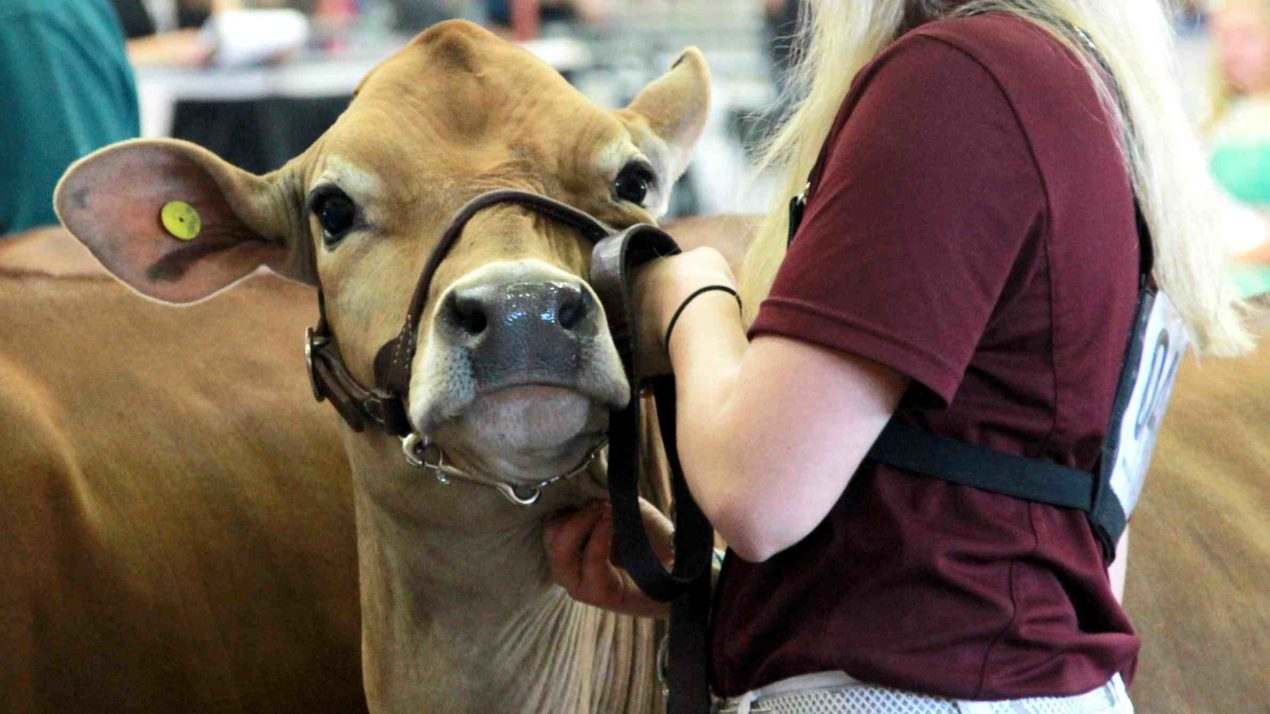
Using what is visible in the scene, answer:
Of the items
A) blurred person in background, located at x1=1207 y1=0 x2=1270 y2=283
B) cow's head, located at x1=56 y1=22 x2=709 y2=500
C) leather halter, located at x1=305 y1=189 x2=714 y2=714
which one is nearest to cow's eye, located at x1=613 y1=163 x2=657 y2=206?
cow's head, located at x1=56 y1=22 x2=709 y2=500

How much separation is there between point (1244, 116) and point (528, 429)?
3.71m

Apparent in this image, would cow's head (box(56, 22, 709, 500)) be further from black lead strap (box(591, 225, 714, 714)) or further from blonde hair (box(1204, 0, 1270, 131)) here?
blonde hair (box(1204, 0, 1270, 131))

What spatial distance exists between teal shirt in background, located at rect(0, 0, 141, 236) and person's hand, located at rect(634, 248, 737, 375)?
2002 mm

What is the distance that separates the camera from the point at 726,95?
5.70 metres

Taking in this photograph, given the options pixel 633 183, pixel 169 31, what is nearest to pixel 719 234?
pixel 633 183

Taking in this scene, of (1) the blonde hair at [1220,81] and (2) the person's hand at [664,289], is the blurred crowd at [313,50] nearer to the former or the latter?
(1) the blonde hair at [1220,81]

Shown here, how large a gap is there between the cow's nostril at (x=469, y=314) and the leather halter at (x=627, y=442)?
0.44ft

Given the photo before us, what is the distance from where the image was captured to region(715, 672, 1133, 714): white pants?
1174 mm

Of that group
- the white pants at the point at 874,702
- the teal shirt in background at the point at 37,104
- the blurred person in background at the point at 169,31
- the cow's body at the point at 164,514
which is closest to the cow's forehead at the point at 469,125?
the white pants at the point at 874,702

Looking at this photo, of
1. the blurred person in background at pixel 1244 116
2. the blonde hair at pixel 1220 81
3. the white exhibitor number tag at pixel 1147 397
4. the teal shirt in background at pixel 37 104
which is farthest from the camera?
the blonde hair at pixel 1220 81

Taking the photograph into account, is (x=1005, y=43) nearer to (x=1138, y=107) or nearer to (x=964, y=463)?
(x=1138, y=107)

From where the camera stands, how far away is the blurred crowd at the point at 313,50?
2967mm

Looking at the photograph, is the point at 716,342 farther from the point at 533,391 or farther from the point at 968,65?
the point at 968,65

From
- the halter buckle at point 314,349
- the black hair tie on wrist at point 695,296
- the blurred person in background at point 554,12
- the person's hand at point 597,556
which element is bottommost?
the blurred person in background at point 554,12
